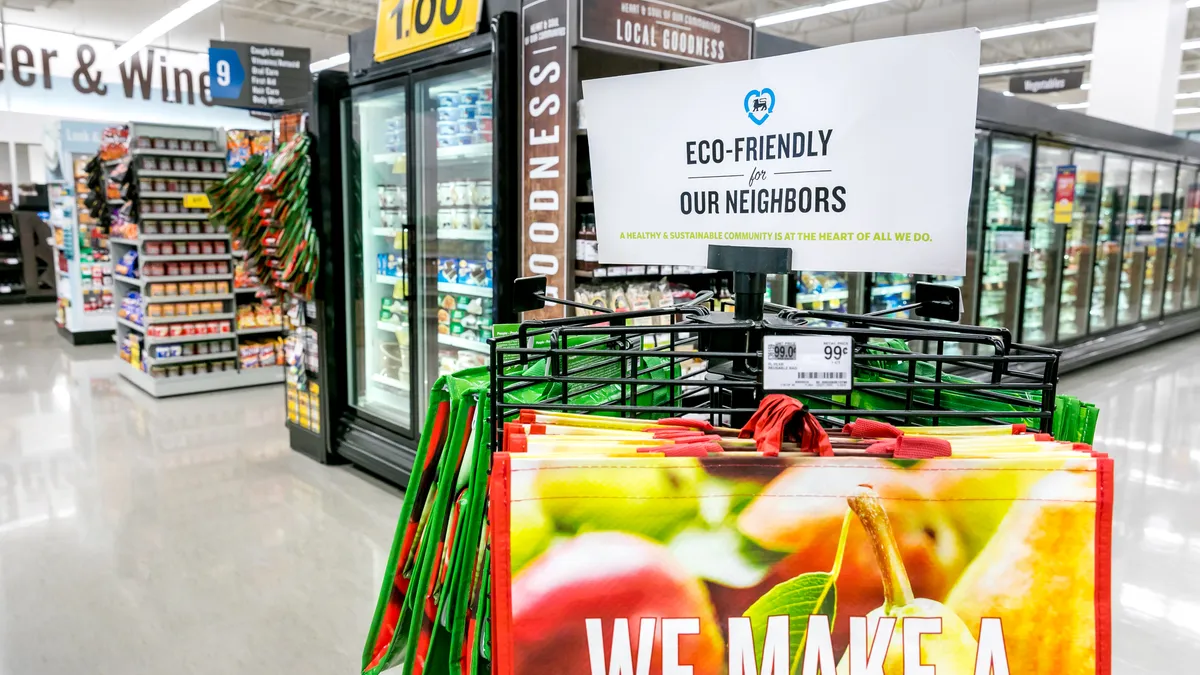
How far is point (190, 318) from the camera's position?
6.89 m

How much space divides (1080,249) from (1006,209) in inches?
77.4

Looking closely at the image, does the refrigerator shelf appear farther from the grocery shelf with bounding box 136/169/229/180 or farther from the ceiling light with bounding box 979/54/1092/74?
the ceiling light with bounding box 979/54/1092/74

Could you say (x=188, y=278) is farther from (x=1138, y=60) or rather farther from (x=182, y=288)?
(x=1138, y=60)

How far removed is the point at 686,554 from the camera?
3.24 feet

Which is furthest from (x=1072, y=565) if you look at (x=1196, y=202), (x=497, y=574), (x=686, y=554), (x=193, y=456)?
(x=1196, y=202)

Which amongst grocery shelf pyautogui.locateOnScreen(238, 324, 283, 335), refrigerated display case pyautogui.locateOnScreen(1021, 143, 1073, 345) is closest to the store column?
refrigerated display case pyautogui.locateOnScreen(1021, 143, 1073, 345)

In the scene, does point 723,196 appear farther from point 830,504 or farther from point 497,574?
point 497,574

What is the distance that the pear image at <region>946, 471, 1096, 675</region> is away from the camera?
96cm

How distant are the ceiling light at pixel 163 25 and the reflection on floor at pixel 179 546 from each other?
296 inches

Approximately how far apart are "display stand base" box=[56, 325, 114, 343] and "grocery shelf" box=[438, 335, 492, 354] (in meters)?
7.05

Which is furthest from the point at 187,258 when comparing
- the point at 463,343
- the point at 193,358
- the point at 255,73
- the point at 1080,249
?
the point at 1080,249

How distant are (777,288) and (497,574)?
155 inches

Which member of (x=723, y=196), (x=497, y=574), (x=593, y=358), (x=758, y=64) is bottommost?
(x=497, y=574)

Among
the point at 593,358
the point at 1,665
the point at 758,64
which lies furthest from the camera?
the point at 1,665
